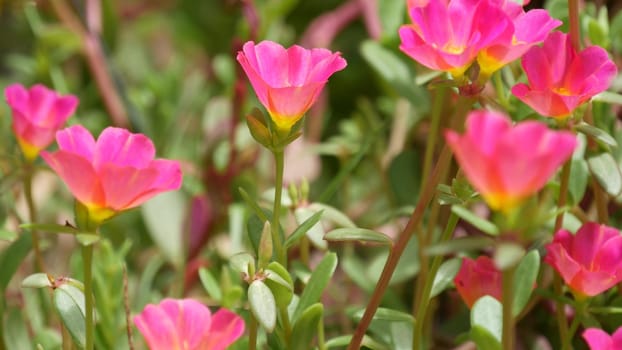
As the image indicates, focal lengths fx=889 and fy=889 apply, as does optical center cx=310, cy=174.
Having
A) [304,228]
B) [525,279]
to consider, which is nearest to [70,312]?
[304,228]

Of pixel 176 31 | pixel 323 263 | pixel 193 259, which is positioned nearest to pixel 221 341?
pixel 323 263

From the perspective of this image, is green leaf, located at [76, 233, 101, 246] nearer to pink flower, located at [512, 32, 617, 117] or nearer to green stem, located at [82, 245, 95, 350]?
green stem, located at [82, 245, 95, 350]

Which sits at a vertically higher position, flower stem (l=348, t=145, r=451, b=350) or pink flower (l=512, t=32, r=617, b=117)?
pink flower (l=512, t=32, r=617, b=117)

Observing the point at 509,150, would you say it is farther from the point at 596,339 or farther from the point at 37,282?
the point at 37,282

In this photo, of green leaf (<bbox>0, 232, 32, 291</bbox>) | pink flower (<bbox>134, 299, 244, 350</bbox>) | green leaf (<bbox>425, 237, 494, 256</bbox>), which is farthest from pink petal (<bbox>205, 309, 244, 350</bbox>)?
green leaf (<bbox>0, 232, 32, 291</bbox>)

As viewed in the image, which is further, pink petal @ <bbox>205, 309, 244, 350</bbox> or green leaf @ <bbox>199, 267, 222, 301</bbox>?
green leaf @ <bbox>199, 267, 222, 301</bbox>

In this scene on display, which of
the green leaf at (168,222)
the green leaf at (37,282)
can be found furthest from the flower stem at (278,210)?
the green leaf at (168,222)

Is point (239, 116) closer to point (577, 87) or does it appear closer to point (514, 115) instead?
point (514, 115)
